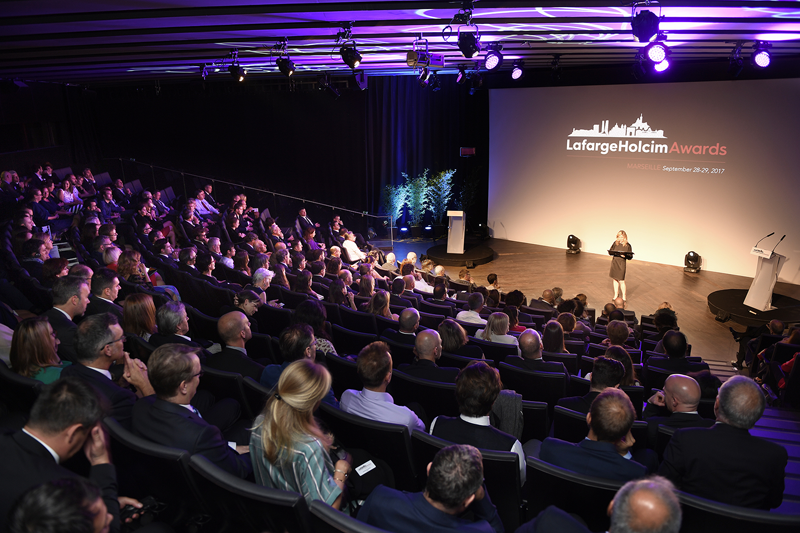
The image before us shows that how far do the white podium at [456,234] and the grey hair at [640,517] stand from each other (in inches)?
435

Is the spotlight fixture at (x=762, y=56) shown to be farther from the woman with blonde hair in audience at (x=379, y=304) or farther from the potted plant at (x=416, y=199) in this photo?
the potted plant at (x=416, y=199)

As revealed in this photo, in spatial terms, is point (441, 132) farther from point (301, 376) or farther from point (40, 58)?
point (301, 376)

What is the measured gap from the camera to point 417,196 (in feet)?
47.5

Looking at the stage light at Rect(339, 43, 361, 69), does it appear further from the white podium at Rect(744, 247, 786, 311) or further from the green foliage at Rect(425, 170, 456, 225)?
the white podium at Rect(744, 247, 786, 311)

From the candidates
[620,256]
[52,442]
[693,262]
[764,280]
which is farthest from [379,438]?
[693,262]

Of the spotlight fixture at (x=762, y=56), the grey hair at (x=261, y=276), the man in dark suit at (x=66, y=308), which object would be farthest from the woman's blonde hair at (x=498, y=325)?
the spotlight fixture at (x=762, y=56)

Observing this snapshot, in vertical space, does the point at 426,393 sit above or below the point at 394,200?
above

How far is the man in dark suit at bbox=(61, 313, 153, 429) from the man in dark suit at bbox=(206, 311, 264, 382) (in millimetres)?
500

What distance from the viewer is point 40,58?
8.37 m

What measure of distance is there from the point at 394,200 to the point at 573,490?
12593 mm

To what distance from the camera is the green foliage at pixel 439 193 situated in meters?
14.3

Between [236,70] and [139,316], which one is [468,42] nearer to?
[236,70]

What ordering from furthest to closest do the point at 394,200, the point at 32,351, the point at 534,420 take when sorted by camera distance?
the point at 394,200 < the point at 534,420 < the point at 32,351

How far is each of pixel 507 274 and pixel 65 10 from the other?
915cm
